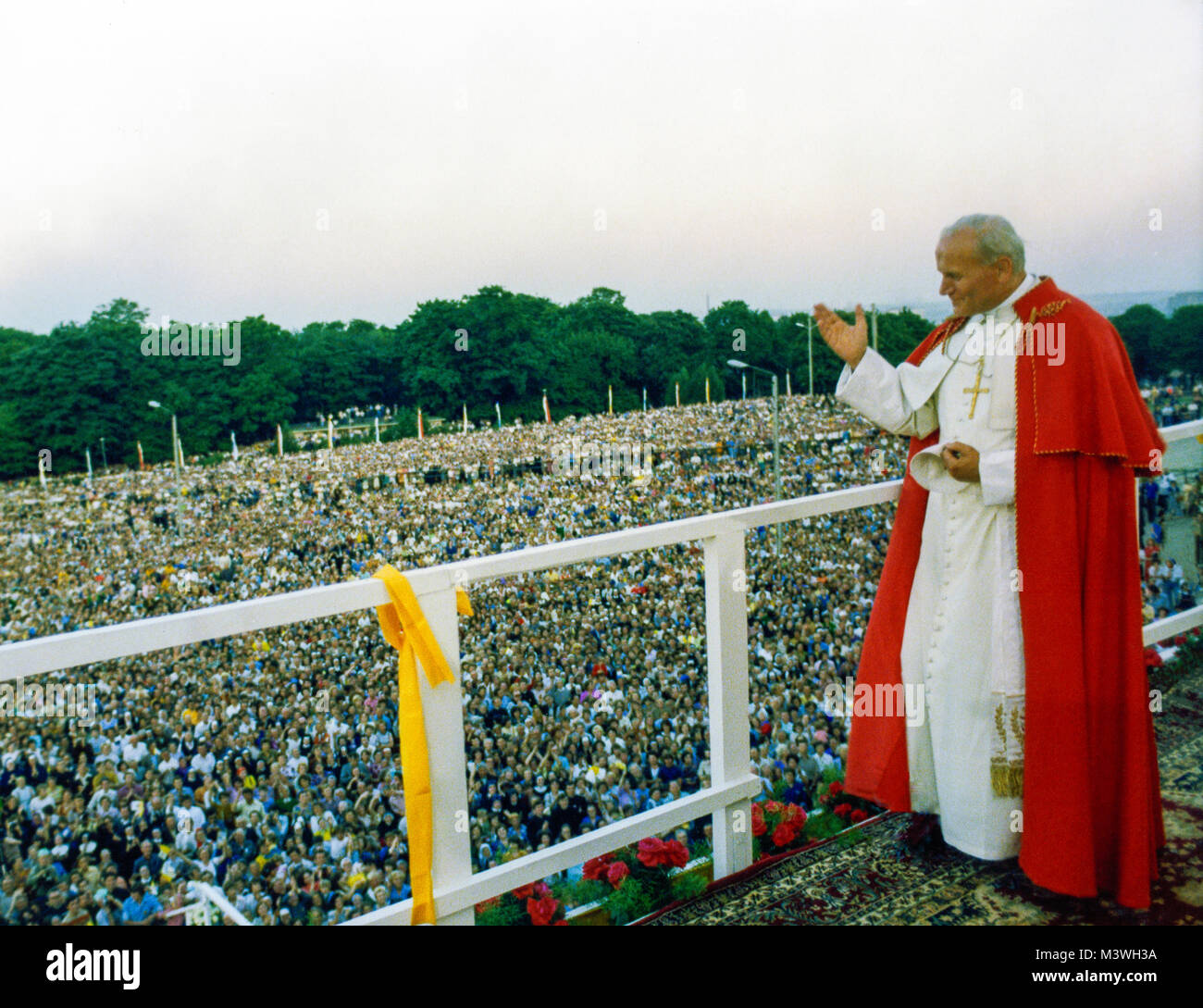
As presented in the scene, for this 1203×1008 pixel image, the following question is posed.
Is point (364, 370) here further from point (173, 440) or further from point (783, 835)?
point (783, 835)

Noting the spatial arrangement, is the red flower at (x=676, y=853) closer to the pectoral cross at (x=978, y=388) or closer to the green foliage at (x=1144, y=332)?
the pectoral cross at (x=978, y=388)

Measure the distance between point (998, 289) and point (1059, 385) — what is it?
0.26 meters

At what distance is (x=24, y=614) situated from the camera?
57.6 feet

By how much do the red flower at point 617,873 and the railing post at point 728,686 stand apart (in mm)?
228

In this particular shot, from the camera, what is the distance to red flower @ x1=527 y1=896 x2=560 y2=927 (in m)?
1.74

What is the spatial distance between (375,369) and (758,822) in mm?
16774

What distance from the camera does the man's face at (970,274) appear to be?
6.09 ft

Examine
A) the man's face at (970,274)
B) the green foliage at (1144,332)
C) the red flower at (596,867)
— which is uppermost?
the green foliage at (1144,332)

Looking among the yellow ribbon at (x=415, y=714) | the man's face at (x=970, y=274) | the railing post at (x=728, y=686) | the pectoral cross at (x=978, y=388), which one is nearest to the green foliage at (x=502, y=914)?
the yellow ribbon at (x=415, y=714)

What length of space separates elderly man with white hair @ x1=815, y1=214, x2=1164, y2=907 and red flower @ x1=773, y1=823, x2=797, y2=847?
0.18 meters

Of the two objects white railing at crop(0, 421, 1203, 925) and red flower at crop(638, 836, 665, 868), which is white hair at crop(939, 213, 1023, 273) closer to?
white railing at crop(0, 421, 1203, 925)

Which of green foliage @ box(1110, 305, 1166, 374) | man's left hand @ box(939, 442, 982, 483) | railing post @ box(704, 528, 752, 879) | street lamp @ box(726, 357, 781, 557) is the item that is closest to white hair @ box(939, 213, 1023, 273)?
man's left hand @ box(939, 442, 982, 483)

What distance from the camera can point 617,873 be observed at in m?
1.83
